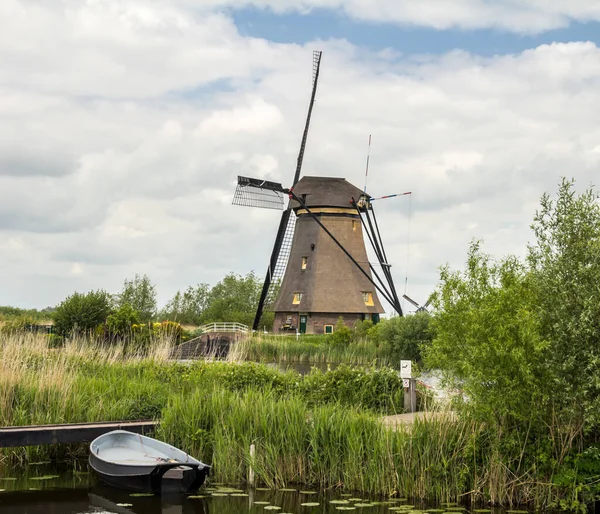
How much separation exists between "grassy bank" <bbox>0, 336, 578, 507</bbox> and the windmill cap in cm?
2185

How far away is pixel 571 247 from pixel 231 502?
16.3 ft

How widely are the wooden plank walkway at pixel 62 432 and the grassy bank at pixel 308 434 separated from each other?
0.46 meters

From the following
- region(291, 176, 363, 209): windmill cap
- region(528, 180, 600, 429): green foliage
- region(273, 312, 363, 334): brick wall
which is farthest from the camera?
region(273, 312, 363, 334): brick wall

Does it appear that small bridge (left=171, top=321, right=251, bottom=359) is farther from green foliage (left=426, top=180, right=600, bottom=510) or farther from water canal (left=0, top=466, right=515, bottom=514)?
green foliage (left=426, top=180, right=600, bottom=510)

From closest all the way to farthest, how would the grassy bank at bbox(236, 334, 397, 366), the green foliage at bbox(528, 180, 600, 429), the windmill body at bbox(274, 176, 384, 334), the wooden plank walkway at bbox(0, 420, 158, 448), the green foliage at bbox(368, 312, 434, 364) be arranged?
the green foliage at bbox(528, 180, 600, 429) < the wooden plank walkway at bbox(0, 420, 158, 448) < the green foliage at bbox(368, 312, 434, 364) < the grassy bank at bbox(236, 334, 397, 366) < the windmill body at bbox(274, 176, 384, 334)

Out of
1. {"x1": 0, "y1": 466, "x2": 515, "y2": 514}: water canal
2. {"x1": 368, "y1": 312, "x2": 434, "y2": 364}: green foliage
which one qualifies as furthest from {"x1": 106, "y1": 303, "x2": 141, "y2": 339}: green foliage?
{"x1": 0, "y1": 466, "x2": 515, "y2": 514}: water canal

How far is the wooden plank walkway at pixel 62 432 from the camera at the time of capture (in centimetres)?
1006

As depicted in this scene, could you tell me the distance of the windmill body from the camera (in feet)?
113

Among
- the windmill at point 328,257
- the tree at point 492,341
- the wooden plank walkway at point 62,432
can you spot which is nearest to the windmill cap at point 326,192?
the windmill at point 328,257

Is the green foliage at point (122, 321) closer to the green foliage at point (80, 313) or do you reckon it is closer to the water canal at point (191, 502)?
the green foliage at point (80, 313)

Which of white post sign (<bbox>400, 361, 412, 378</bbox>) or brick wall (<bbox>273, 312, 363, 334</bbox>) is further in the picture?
brick wall (<bbox>273, 312, 363, 334</bbox>)

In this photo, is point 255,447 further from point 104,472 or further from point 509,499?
point 509,499

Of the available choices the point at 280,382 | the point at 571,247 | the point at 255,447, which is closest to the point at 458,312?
the point at 571,247

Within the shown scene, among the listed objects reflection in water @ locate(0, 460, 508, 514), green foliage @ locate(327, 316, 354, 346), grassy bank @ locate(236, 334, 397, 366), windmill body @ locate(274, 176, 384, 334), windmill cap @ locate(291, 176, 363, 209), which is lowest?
reflection in water @ locate(0, 460, 508, 514)
